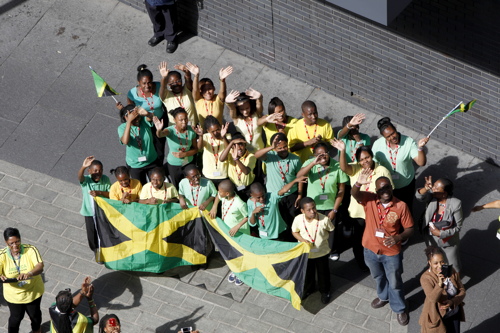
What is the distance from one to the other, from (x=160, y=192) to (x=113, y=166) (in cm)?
217

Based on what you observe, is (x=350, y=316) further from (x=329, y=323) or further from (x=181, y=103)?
(x=181, y=103)

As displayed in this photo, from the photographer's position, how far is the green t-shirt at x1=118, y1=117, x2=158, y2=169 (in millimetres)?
15320

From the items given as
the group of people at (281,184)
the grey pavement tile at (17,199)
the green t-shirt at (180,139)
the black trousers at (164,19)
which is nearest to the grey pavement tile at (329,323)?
the group of people at (281,184)

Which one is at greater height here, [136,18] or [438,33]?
[438,33]

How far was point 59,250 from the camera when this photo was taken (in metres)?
15.6

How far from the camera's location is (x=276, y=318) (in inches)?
575

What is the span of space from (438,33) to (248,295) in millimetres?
4535

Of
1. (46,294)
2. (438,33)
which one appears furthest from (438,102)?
(46,294)

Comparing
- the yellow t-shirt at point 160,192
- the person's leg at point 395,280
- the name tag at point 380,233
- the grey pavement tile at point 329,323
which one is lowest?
the grey pavement tile at point 329,323

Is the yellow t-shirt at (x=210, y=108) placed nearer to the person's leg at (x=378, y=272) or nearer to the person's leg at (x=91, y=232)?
the person's leg at (x=91, y=232)

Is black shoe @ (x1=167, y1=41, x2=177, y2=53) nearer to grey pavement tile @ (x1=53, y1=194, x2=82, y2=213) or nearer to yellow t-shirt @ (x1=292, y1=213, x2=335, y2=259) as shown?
grey pavement tile @ (x1=53, y1=194, x2=82, y2=213)

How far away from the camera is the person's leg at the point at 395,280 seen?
1390 centimetres

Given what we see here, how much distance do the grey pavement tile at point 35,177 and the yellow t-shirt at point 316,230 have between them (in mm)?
4415

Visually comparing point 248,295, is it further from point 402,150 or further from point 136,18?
point 136,18
